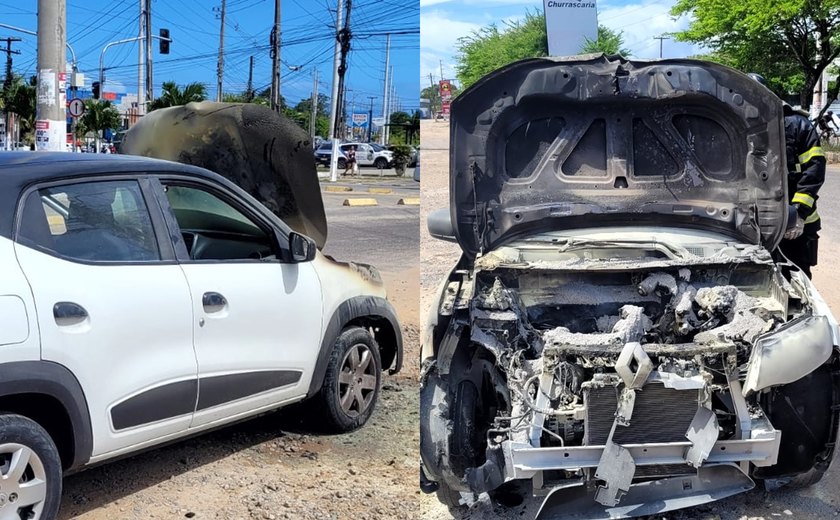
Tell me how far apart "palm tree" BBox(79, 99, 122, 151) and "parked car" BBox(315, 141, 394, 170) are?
8.54 m

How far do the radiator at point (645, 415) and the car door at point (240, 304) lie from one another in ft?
5.09

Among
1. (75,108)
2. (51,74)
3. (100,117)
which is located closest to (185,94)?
(100,117)

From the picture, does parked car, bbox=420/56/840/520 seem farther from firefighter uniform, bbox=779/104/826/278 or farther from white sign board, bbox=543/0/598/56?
white sign board, bbox=543/0/598/56

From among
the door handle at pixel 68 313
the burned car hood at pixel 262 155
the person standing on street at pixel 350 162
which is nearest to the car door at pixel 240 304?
the door handle at pixel 68 313

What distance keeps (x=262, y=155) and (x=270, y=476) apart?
8.58 feet

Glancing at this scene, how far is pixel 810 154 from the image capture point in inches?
242

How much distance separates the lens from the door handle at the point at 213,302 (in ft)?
Result: 13.2

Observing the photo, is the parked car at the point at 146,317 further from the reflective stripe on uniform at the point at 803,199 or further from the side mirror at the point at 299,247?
the reflective stripe on uniform at the point at 803,199

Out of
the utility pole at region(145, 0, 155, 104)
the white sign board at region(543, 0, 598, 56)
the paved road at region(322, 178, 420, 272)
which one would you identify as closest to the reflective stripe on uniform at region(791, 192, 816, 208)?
the paved road at region(322, 178, 420, 272)

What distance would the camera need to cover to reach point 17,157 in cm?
378

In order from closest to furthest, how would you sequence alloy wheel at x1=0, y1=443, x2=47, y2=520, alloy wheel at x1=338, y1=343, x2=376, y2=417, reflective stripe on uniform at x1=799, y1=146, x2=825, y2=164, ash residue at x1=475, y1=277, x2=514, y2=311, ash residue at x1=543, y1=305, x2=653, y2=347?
alloy wheel at x1=0, y1=443, x2=47, y2=520 → ash residue at x1=543, y1=305, x2=653, y2=347 → ash residue at x1=475, y1=277, x2=514, y2=311 → alloy wheel at x1=338, y1=343, x2=376, y2=417 → reflective stripe on uniform at x1=799, y1=146, x2=825, y2=164

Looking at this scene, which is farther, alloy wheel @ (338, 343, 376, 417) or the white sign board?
the white sign board

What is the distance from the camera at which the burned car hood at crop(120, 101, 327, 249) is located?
6.26 m

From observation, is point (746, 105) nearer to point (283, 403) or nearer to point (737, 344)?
point (737, 344)
